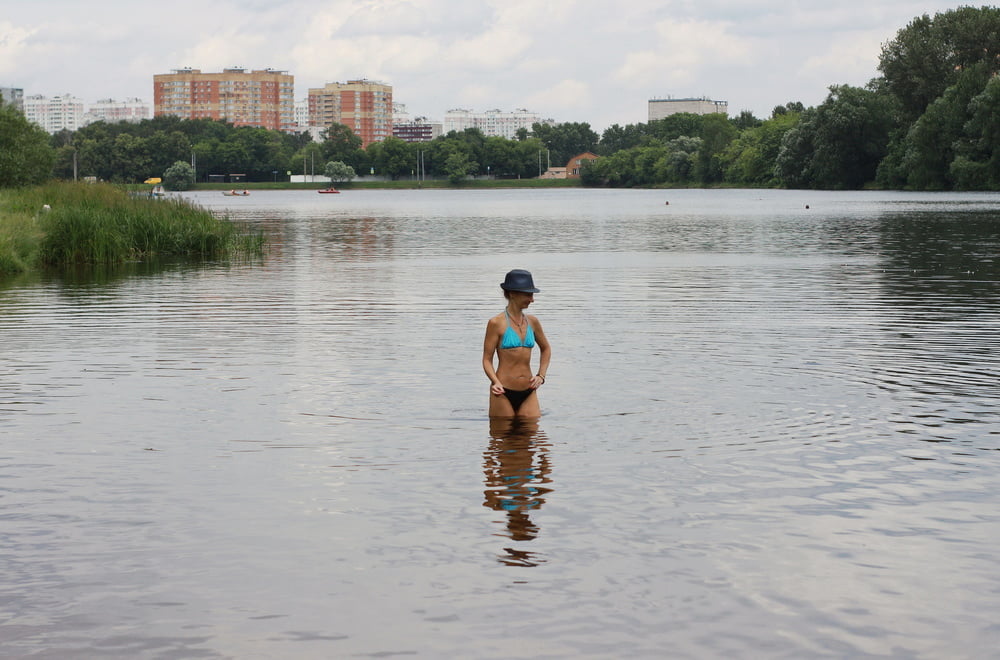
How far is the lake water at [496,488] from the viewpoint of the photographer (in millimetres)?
7484

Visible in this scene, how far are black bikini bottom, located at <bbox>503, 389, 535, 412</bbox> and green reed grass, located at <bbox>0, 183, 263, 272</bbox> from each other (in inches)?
992

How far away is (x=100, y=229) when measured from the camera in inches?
1550

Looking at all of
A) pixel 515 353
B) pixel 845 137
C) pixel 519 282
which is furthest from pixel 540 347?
pixel 845 137

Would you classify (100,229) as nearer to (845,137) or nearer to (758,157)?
(845,137)

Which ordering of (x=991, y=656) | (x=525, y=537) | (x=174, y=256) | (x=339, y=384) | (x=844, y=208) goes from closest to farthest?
(x=991, y=656)
(x=525, y=537)
(x=339, y=384)
(x=174, y=256)
(x=844, y=208)

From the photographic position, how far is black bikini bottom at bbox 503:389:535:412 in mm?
13242

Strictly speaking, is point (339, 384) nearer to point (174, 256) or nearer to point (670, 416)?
point (670, 416)

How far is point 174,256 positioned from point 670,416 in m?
32.0

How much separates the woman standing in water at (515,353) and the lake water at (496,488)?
0.94ft

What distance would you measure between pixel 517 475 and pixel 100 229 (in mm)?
31224

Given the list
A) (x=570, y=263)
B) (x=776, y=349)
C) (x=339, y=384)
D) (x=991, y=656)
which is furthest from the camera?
(x=570, y=263)

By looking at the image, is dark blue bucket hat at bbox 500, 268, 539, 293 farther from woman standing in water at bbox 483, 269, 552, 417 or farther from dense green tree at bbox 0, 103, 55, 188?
dense green tree at bbox 0, 103, 55, 188

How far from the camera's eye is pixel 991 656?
274 inches

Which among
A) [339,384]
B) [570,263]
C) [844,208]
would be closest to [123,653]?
[339,384]
